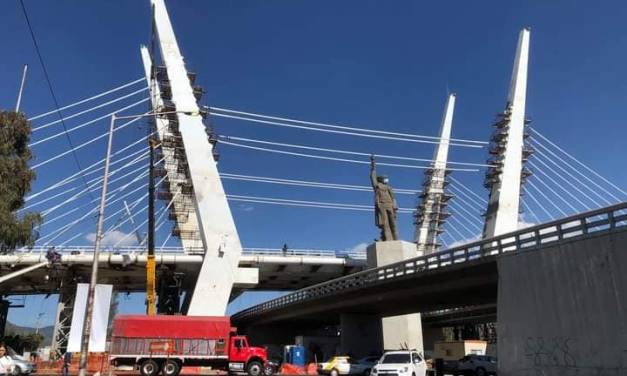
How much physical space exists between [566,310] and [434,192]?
54.4 metres

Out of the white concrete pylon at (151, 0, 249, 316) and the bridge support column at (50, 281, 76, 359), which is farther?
the bridge support column at (50, 281, 76, 359)

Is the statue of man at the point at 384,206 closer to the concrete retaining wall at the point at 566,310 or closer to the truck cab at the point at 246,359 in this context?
the truck cab at the point at 246,359

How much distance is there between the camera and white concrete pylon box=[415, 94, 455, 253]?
72.6m

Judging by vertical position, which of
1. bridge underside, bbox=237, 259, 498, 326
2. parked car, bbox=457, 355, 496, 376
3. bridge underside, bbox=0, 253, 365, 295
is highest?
bridge underside, bbox=0, 253, 365, 295

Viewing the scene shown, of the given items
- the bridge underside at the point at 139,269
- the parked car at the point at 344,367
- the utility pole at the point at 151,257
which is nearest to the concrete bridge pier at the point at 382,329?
the parked car at the point at 344,367

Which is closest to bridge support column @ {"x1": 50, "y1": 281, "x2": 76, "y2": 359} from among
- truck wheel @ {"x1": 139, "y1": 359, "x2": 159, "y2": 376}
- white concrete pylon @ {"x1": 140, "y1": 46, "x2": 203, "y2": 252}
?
white concrete pylon @ {"x1": 140, "y1": 46, "x2": 203, "y2": 252}

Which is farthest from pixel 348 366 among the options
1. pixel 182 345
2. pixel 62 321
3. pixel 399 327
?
pixel 62 321

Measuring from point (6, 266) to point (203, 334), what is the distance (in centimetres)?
3086

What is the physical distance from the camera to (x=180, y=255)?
5616cm

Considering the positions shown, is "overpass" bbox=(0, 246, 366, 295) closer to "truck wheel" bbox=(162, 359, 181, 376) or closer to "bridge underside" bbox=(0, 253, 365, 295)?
"bridge underside" bbox=(0, 253, 365, 295)

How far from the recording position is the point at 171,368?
3294 cm

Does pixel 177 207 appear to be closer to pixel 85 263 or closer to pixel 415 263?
pixel 85 263

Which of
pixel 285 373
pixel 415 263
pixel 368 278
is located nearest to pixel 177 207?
pixel 285 373

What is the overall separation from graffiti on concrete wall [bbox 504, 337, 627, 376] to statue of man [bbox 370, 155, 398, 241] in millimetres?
29045
